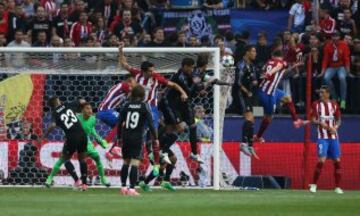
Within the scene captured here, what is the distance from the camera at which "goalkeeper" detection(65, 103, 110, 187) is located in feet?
76.5

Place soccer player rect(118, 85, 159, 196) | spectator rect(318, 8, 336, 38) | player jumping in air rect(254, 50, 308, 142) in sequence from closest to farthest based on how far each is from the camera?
soccer player rect(118, 85, 159, 196) < player jumping in air rect(254, 50, 308, 142) < spectator rect(318, 8, 336, 38)

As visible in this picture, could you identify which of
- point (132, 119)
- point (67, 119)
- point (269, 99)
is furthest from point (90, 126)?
point (269, 99)

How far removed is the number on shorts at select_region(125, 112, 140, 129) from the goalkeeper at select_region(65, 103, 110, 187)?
7.47 ft

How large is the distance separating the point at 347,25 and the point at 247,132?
167 inches

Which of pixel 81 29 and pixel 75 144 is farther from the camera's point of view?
pixel 81 29

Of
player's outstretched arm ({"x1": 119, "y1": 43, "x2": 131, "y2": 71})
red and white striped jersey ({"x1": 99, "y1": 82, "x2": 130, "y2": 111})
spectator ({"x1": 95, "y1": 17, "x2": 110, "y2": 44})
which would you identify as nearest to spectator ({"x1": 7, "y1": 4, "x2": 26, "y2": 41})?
spectator ({"x1": 95, "y1": 17, "x2": 110, "y2": 44})

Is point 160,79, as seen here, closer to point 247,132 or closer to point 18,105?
point 247,132

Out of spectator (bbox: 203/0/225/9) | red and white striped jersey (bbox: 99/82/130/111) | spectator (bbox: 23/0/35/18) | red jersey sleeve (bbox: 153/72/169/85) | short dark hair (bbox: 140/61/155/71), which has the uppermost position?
spectator (bbox: 203/0/225/9)

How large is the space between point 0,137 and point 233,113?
210 inches

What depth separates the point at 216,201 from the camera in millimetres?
19625

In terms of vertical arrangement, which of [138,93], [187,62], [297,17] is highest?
[297,17]

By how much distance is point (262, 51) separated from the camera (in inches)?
1078

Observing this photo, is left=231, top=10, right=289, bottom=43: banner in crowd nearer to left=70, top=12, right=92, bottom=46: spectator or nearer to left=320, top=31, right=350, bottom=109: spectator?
left=320, top=31, right=350, bottom=109: spectator

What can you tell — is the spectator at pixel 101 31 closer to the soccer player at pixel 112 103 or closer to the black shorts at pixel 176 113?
the soccer player at pixel 112 103
